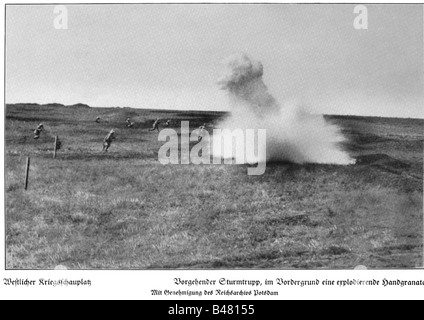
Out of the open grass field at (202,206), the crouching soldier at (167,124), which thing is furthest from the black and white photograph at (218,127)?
the crouching soldier at (167,124)

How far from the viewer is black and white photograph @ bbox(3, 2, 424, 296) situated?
27.1ft

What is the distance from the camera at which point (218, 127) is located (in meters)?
8.41

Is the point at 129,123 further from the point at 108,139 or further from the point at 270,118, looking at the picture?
the point at 270,118

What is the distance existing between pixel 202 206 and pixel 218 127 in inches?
49.5

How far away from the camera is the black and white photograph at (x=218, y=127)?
8258 millimetres

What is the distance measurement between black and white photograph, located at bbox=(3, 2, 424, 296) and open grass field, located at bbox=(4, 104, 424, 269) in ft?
0.07

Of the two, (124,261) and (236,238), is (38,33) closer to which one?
(124,261)

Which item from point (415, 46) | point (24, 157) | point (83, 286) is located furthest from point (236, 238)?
point (415, 46)

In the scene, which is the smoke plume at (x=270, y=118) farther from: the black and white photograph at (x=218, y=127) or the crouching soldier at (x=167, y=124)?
the crouching soldier at (x=167, y=124)

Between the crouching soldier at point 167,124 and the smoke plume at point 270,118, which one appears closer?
the smoke plume at point 270,118

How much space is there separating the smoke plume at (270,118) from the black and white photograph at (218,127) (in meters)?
0.02

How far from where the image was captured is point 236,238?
8258 millimetres

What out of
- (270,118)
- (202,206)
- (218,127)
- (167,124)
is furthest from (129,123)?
(270,118)

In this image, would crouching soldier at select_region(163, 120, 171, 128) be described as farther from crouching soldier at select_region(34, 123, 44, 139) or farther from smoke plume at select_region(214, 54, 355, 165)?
crouching soldier at select_region(34, 123, 44, 139)
